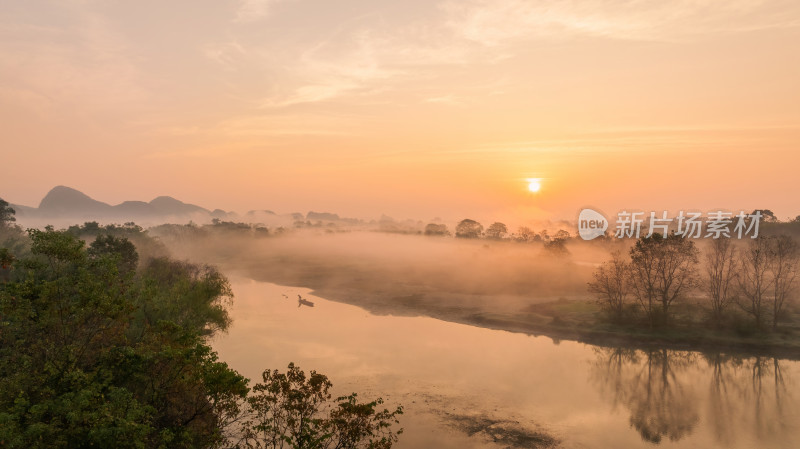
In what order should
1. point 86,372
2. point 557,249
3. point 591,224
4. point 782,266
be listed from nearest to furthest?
point 86,372, point 782,266, point 557,249, point 591,224

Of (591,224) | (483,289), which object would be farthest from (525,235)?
(483,289)

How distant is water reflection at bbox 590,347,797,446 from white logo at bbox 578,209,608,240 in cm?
9997

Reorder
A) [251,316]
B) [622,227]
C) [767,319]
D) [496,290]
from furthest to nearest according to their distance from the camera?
[622,227]
[496,290]
[251,316]
[767,319]

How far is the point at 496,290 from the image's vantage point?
3871 inches

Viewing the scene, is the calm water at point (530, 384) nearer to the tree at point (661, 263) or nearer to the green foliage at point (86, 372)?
the tree at point (661, 263)

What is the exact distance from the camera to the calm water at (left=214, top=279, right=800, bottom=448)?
37.1 metres

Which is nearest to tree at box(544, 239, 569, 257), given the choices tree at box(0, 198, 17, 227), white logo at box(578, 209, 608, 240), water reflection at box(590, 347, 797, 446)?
white logo at box(578, 209, 608, 240)

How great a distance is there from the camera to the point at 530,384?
1855 inches

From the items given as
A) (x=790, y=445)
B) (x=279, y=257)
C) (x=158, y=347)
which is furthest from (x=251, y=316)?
(x=279, y=257)

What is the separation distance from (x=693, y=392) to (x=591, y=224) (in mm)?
119310

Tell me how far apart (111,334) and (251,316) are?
2266 inches

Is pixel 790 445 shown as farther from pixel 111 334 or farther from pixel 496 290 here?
pixel 496 290

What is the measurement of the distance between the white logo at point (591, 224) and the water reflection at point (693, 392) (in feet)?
328

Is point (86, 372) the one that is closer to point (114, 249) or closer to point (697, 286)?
point (114, 249)
